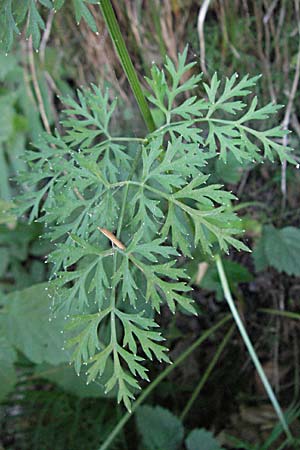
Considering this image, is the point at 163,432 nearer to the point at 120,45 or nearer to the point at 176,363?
the point at 176,363

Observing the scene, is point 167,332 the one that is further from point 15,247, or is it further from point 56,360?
point 15,247

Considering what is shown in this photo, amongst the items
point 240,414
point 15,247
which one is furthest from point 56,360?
point 15,247

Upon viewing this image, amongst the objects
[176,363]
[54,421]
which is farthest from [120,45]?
[54,421]

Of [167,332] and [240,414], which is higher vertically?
[167,332]

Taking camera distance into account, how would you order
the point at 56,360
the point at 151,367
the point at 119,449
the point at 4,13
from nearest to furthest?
the point at 4,13 → the point at 56,360 → the point at 119,449 → the point at 151,367

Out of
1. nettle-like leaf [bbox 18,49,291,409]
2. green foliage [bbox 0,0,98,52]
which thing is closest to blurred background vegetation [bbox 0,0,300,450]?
nettle-like leaf [bbox 18,49,291,409]

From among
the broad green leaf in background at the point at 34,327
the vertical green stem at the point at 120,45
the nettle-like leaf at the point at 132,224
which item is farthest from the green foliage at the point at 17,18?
the broad green leaf in background at the point at 34,327

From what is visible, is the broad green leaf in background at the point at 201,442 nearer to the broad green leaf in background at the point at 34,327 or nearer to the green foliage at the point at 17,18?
the broad green leaf in background at the point at 34,327

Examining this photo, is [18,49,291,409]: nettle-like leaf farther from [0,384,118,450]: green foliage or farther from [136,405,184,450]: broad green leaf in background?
[0,384,118,450]: green foliage
